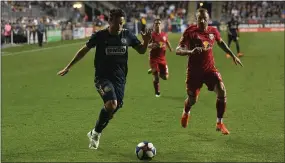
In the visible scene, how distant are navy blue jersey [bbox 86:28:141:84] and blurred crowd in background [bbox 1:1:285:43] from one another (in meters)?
31.2

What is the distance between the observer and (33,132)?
34.4 ft

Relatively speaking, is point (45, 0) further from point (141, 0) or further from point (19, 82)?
point (19, 82)

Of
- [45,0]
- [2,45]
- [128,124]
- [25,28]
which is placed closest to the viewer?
[128,124]

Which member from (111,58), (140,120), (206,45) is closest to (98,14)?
(140,120)

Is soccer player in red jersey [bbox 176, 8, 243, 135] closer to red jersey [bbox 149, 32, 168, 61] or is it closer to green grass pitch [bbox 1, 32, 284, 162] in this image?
green grass pitch [bbox 1, 32, 284, 162]

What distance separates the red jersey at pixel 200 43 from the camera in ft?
32.7

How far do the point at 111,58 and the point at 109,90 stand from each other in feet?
1.79

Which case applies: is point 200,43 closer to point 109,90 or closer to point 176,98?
point 109,90

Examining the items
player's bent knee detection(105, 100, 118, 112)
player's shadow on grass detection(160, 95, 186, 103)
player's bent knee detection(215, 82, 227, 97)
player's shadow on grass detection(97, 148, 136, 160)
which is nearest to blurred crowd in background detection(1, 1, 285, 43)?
player's shadow on grass detection(160, 95, 186, 103)

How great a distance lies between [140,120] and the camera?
1174 cm

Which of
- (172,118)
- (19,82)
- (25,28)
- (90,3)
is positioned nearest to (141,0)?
(90,3)

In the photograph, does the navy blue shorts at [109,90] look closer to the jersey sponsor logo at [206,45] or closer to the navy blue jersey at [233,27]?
the jersey sponsor logo at [206,45]

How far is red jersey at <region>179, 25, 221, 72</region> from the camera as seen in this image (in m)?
9.98

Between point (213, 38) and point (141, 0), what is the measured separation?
201 feet
